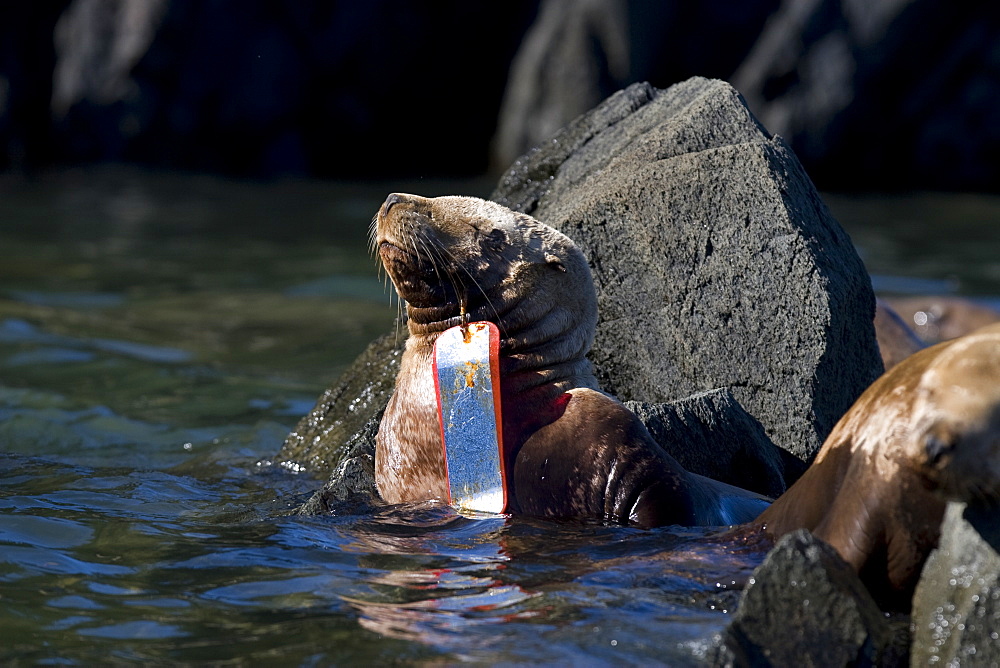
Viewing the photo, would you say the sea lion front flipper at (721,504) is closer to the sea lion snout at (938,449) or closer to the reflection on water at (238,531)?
the reflection on water at (238,531)

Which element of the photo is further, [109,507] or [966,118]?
[966,118]

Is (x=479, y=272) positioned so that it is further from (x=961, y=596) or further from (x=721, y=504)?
(x=961, y=596)

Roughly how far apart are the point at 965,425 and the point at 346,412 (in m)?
3.83

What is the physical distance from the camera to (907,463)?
3.03 m

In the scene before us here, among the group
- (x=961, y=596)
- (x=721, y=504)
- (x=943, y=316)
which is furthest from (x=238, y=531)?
(x=943, y=316)

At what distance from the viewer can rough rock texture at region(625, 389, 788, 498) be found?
4.95 meters

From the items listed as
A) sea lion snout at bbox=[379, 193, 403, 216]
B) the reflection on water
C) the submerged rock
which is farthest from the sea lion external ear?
the reflection on water

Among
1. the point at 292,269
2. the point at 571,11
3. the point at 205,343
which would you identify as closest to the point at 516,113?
the point at 571,11

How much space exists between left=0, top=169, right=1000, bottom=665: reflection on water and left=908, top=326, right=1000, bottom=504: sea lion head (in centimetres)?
68

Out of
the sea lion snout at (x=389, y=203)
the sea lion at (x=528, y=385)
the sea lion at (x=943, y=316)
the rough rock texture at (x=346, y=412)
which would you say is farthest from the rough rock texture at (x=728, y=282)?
the sea lion at (x=943, y=316)

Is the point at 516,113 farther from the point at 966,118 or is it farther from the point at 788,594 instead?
the point at 788,594

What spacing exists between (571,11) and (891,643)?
19.7 meters

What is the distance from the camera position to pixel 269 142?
76.9 feet

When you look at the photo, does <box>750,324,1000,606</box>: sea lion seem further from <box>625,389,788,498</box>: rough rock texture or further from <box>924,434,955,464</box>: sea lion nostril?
<box>625,389,788,498</box>: rough rock texture
